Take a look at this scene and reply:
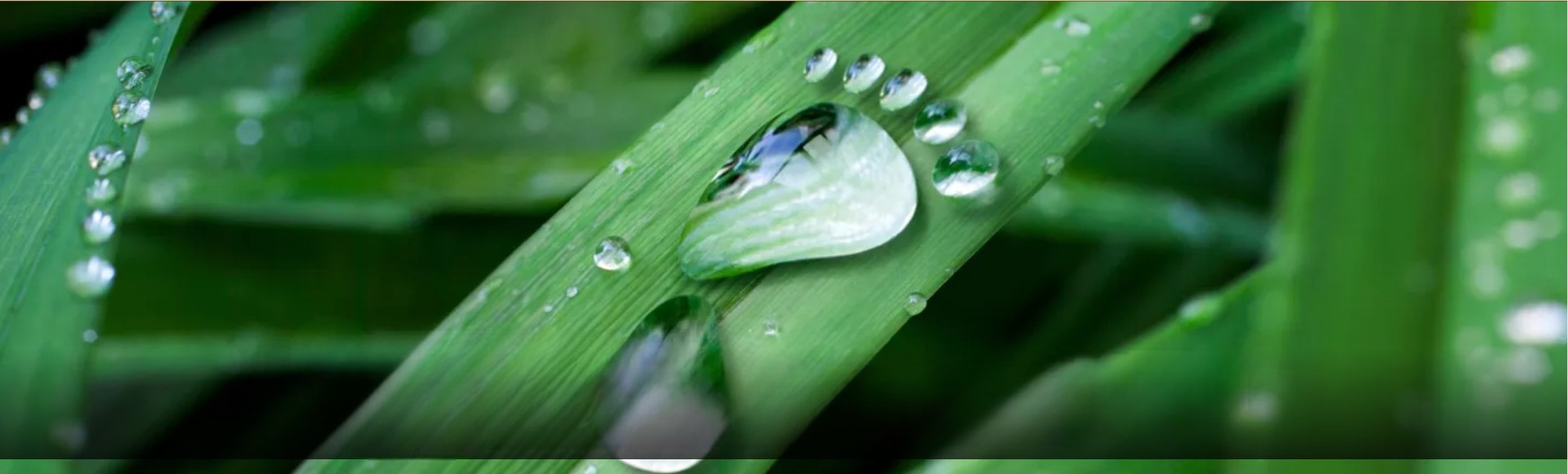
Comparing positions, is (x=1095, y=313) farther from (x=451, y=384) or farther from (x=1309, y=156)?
(x=451, y=384)

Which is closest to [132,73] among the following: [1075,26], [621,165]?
[621,165]

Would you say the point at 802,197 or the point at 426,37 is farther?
the point at 426,37

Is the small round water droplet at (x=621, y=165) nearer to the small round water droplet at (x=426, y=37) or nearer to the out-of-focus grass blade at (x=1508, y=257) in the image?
the out-of-focus grass blade at (x=1508, y=257)

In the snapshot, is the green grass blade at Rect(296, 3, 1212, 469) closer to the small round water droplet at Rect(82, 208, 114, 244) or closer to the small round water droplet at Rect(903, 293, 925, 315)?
the small round water droplet at Rect(903, 293, 925, 315)

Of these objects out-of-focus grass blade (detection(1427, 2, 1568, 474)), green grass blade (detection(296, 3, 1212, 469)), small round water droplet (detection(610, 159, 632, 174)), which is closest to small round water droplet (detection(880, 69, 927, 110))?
green grass blade (detection(296, 3, 1212, 469))

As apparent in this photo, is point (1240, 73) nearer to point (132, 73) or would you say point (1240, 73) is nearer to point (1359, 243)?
point (1359, 243)

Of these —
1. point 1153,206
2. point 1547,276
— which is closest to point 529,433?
point 1547,276
